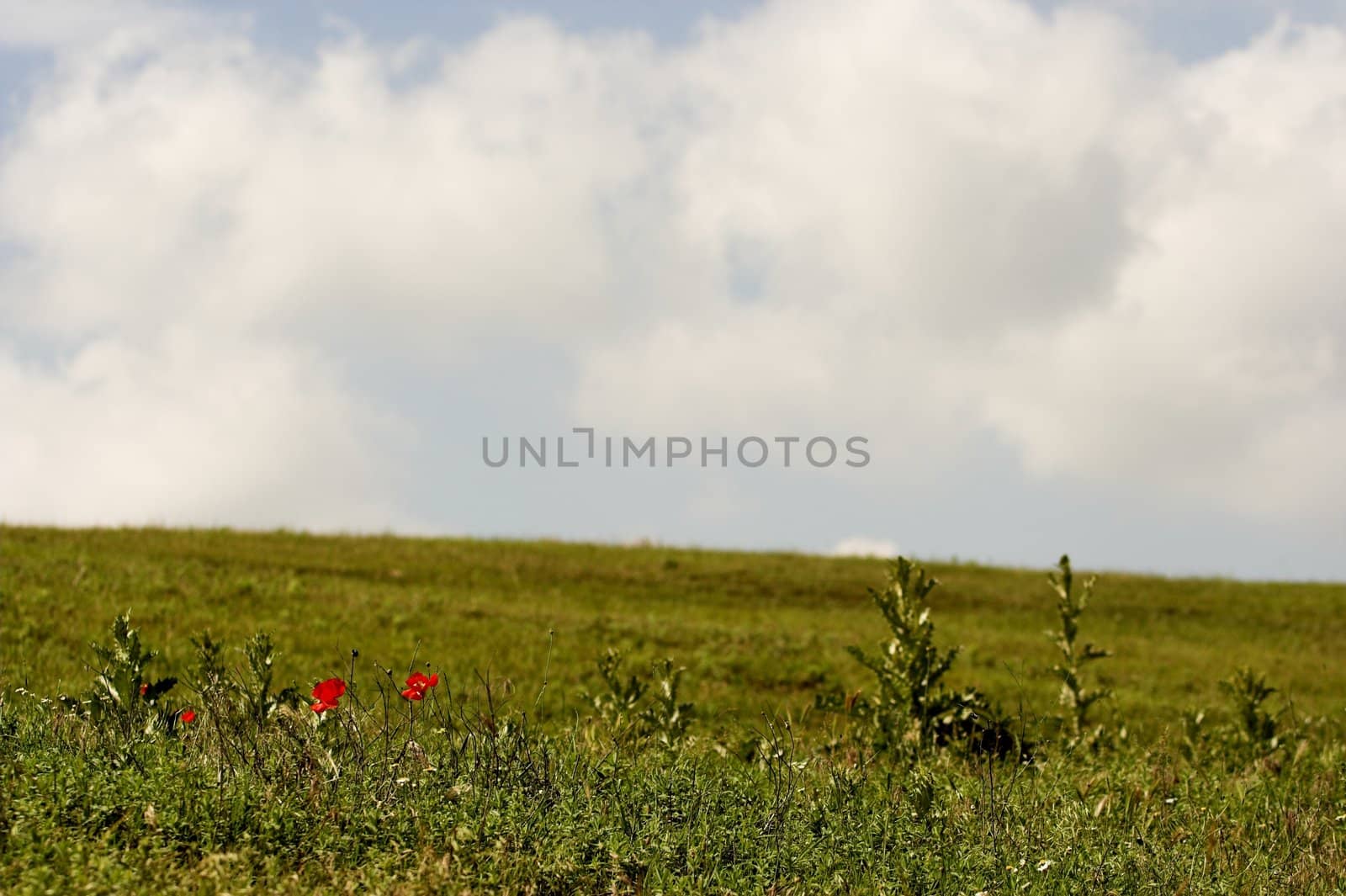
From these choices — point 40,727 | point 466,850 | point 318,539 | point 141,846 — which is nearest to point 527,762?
point 466,850

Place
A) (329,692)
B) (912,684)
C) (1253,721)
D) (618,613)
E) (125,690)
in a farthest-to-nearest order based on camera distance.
A: (618,613) → (1253,721) → (912,684) → (125,690) → (329,692)

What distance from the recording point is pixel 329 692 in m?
5.59

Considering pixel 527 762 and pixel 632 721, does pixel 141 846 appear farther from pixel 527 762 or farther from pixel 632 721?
pixel 632 721

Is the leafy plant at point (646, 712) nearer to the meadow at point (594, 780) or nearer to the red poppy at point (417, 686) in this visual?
the meadow at point (594, 780)

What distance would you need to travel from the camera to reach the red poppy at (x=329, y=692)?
5.57 meters

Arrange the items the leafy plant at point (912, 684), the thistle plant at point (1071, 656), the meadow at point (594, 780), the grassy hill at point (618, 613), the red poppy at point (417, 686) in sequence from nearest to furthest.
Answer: the meadow at point (594, 780) → the red poppy at point (417, 686) → the leafy plant at point (912, 684) → the thistle plant at point (1071, 656) → the grassy hill at point (618, 613)

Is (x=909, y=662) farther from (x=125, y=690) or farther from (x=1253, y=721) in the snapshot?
(x=125, y=690)

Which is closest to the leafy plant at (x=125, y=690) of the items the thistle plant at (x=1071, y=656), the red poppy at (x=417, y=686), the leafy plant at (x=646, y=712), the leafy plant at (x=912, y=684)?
the red poppy at (x=417, y=686)

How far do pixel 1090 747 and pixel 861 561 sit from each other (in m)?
18.6

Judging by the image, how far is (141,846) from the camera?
14.5ft

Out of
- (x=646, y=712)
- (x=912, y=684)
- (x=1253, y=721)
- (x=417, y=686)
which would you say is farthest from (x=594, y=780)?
(x=1253, y=721)

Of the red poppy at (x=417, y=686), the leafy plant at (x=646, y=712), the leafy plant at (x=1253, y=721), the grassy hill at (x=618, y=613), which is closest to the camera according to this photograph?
the red poppy at (x=417, y=686)

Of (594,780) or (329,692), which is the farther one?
(329,692)

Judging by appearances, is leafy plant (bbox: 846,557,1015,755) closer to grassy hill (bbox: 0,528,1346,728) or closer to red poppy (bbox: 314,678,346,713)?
grassy hill (bbox: 0,528,1346,728)
